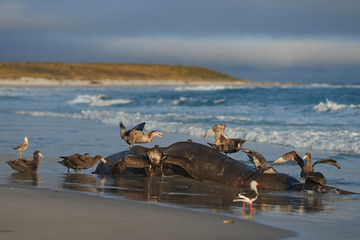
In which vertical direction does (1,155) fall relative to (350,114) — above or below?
below

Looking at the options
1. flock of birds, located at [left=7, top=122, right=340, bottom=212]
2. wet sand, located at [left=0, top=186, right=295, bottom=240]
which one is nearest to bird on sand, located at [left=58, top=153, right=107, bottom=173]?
flock of birds, located at [left=7, top=122, right=340, bottom=212]

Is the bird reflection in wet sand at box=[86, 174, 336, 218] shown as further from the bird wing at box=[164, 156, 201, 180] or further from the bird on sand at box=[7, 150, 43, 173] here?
the bird on sand at box=[7, 150, 43, 173]

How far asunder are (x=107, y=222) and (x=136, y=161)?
359 cm

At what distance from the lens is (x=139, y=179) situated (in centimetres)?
924

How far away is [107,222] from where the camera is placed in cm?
565

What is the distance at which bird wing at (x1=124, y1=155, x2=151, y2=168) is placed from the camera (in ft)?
30.2

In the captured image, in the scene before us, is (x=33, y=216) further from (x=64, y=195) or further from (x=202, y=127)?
(x=202, y=127)

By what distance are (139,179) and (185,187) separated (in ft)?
3.46

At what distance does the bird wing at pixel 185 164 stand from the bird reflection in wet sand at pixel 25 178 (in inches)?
86.2

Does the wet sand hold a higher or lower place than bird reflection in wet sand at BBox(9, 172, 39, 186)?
lower

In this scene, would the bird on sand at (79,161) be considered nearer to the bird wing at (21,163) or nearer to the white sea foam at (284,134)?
the bird wing at (21,163)

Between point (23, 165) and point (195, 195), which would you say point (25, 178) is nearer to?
point (23, 165)

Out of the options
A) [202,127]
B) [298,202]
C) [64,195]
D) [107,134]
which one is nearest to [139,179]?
[64,195]

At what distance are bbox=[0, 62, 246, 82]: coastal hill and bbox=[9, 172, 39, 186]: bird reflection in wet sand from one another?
80.9 meters
